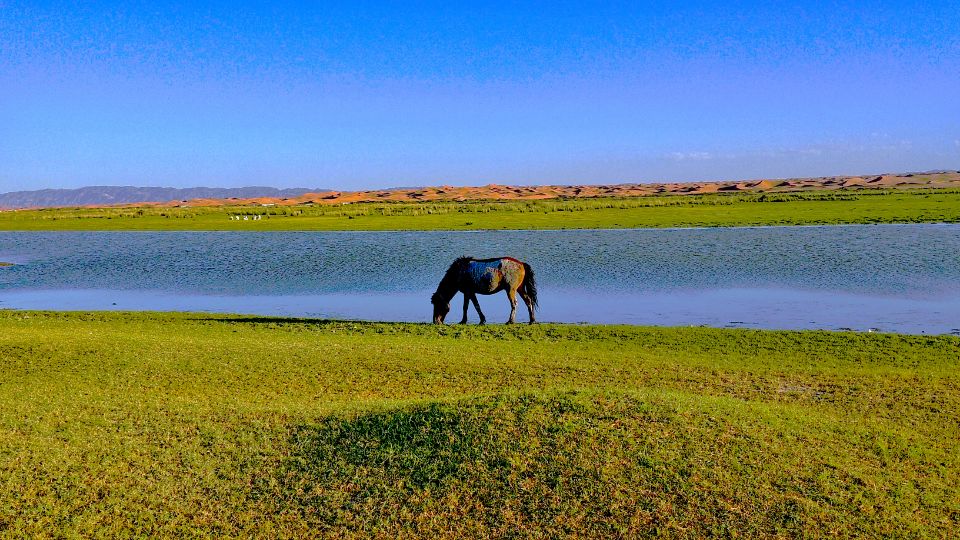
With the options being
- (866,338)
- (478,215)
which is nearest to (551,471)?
(866,338)

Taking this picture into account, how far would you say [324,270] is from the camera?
36812 mm

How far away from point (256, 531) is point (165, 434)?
121 inches

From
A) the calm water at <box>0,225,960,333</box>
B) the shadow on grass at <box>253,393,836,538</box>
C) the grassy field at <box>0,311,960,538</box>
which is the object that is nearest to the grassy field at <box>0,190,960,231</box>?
the calm water at <box>0,225,960,333</box>

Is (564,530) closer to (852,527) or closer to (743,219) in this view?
(852,527)

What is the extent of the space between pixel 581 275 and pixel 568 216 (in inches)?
1671

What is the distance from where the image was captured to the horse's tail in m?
20.6

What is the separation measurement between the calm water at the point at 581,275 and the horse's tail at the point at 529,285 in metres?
1.99

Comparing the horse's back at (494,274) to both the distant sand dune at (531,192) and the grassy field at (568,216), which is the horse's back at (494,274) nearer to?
the grassy field at (568,216)

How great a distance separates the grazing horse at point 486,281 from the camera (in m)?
20.3

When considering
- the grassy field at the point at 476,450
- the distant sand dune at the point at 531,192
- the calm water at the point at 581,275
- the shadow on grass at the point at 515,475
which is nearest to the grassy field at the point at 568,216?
the calm water at the point at 581,275

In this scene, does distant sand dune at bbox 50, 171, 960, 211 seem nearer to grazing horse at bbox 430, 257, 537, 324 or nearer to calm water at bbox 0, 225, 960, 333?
calm water at bbox 0, 225, 960, 333

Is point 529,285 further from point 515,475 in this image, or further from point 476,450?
point 515,475

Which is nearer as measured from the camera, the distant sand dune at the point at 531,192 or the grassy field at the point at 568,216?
the grassy field at the point at 568,216

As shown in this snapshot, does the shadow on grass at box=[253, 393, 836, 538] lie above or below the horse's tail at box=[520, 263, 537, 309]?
below
